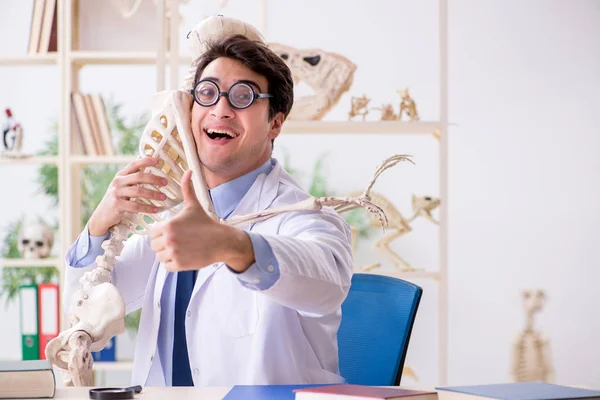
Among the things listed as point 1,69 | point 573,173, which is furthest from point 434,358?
point 1,69

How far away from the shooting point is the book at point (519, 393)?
4.16ft

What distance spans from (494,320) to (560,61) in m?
1.46

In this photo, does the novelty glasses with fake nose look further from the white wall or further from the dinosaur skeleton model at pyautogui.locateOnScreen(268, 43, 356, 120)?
the white wall

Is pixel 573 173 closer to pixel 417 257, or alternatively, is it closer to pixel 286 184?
pixel 417 257

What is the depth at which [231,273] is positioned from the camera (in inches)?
64.6

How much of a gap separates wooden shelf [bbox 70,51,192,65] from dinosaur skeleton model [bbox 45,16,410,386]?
6.49 feet

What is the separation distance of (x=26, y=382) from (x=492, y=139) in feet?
12.3

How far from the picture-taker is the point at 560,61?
4.88 m

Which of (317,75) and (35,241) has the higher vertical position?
(317,75)

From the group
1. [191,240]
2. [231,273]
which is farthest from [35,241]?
[191,240]

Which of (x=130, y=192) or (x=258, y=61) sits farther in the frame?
(x=258, y=61)

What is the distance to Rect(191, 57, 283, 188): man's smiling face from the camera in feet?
5.90

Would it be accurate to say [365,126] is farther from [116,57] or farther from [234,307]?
[234,307]

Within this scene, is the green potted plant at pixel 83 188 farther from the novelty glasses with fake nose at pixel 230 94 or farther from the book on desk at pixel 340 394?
the book on desk at pixel 340 394
